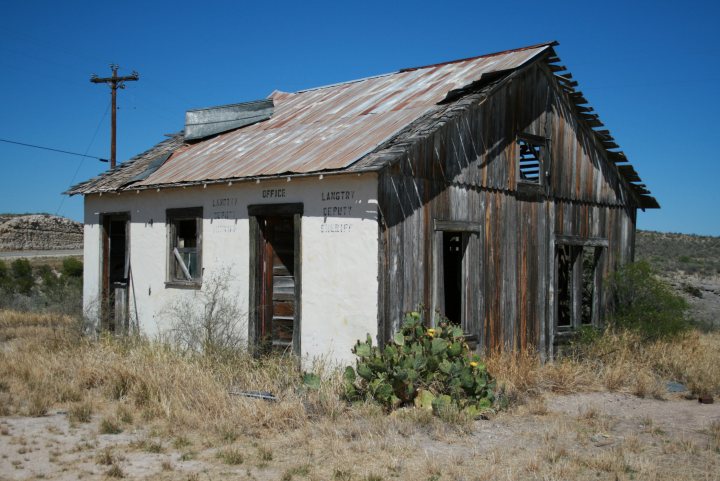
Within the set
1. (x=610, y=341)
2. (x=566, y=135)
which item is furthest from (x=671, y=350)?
(x=566, y=135)

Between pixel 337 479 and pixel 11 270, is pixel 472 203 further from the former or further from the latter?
pixel 11 270

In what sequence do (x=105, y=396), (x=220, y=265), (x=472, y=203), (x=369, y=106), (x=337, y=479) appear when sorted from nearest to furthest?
(x=337, y=479) → (x=105, y=396) → (x=472, y=203) → (x=220, y=265) → (x=369, y=106)

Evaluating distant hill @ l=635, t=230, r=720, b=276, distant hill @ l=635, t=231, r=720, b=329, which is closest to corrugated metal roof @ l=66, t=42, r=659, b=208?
distant hill @ l=635, t=231, r=720, b=329

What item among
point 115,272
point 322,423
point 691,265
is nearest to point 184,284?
point 115,272

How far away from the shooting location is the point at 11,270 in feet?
97.2

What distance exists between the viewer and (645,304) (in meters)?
12.6

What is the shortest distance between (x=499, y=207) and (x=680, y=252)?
127ft

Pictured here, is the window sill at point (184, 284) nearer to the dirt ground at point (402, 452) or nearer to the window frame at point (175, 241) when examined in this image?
the window frame at point (175, 241)

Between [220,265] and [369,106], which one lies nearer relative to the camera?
[220,265]

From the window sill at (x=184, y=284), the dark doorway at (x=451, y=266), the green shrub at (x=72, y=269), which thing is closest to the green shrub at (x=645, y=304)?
the dark doorway at (x=451, y=266)

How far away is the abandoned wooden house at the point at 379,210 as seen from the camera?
927 cm

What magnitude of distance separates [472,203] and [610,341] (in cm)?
348

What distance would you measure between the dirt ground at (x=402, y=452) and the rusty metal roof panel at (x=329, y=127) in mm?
3591

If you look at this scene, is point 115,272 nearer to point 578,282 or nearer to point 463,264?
point 463,264
